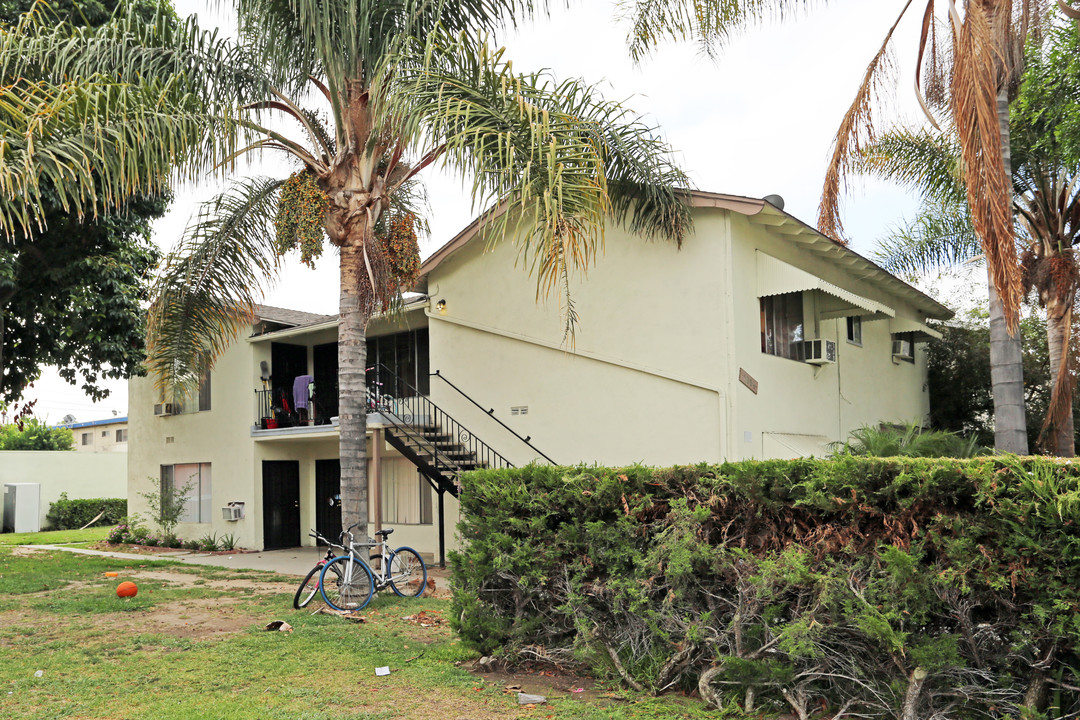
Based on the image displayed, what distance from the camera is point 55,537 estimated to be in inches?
990

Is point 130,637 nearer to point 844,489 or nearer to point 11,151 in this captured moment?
point 11,151

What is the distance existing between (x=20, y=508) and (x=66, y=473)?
328 cm

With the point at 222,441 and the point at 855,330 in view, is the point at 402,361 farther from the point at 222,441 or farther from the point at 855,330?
the point at 855,330

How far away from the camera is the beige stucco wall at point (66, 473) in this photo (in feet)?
97.5

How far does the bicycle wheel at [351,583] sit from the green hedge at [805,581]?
3.51 m

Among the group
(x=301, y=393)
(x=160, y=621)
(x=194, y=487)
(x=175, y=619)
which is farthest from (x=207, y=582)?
(x=194, y=487)

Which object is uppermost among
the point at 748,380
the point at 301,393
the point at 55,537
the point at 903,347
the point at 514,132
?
the point at 514,132

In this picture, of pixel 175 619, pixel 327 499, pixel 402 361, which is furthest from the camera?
pixel 327 499

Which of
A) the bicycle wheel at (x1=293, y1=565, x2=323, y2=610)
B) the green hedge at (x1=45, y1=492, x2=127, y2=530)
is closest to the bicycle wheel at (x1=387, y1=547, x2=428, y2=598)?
the bicycle wheel at (x1=293, y1=565, x2=323, y2=610)

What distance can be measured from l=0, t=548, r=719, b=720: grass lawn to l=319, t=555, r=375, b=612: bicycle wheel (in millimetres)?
194

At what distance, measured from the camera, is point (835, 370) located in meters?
15.4

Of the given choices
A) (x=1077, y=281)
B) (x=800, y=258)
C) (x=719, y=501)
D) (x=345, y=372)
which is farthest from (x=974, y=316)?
(x=719, y=501)

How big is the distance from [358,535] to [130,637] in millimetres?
2916

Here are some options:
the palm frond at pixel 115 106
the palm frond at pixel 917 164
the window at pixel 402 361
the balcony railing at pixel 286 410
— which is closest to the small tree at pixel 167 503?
the balcony railing at pixel 286 410
